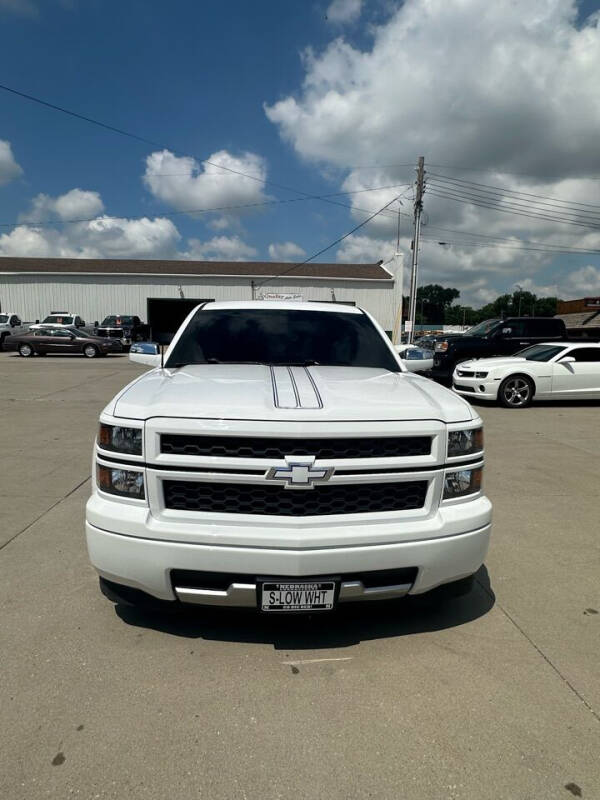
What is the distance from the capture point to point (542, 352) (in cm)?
1073

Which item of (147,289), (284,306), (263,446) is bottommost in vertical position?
(263,446)

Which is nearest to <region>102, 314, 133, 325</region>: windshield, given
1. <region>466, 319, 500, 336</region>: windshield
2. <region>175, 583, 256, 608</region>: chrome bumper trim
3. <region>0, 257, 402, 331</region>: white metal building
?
<region>0, 257, 402, 331</region>: white metal building

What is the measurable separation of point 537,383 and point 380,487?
916cm

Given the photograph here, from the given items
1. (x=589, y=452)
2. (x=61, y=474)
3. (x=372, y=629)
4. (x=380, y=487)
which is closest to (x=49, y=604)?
(x=372, y=629)

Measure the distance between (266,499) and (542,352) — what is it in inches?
400

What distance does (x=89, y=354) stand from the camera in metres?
24.8

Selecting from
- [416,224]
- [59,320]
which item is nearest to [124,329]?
[59,320]

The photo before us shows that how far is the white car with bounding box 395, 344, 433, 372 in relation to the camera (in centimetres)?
394

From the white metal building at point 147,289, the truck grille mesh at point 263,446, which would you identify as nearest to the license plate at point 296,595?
the truck grille mesh at point 263,446

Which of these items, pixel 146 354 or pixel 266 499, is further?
pixel 146 354

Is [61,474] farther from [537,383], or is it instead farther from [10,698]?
[537,383]

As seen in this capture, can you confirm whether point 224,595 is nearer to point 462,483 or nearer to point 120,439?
point 120,439

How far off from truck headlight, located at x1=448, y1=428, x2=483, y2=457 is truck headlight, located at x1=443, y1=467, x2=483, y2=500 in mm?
93

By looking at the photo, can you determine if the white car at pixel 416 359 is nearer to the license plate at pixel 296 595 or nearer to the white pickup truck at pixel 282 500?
the white pickup truck at pixel 282 500
